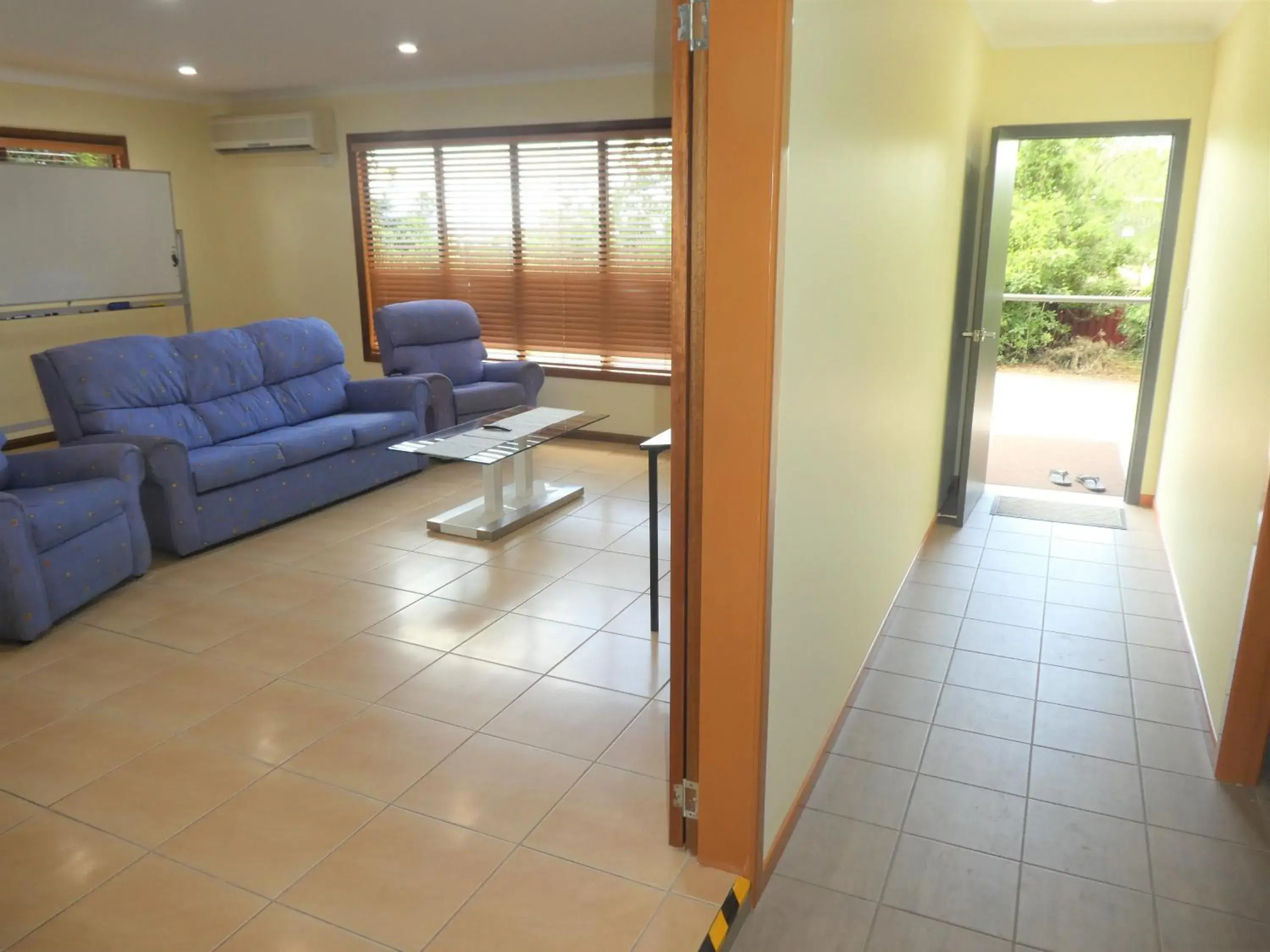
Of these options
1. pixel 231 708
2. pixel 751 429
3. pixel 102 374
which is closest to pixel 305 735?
pixel 231 708

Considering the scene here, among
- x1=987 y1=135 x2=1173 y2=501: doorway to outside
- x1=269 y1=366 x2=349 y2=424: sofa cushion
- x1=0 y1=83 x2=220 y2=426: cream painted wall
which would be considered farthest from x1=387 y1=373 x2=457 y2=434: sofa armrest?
x1=987 y1=135 x2=1173 y2=501: doorway to outside

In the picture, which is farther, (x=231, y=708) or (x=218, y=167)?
(x=218, y=167)

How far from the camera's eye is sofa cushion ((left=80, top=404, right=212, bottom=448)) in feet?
13.5

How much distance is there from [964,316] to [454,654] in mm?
3022

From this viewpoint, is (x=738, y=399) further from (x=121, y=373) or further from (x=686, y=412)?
(x=121, y=373)

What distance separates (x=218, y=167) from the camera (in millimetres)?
7016

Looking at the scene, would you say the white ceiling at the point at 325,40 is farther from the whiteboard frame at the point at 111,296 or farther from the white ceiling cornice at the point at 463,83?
the whiteboard frame at the point at 111,296

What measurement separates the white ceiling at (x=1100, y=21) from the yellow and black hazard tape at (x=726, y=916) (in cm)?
352

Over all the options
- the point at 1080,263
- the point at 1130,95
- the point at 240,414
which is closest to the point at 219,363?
the point at 240,414

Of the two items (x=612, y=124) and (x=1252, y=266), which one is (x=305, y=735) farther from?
(x=612, y=124)

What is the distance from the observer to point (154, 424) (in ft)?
14.1

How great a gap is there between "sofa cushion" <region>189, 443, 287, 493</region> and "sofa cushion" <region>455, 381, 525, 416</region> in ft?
4.61

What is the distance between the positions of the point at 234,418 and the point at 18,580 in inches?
70.7

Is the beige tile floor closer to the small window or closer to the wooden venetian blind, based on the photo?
the wooden venetian blind
